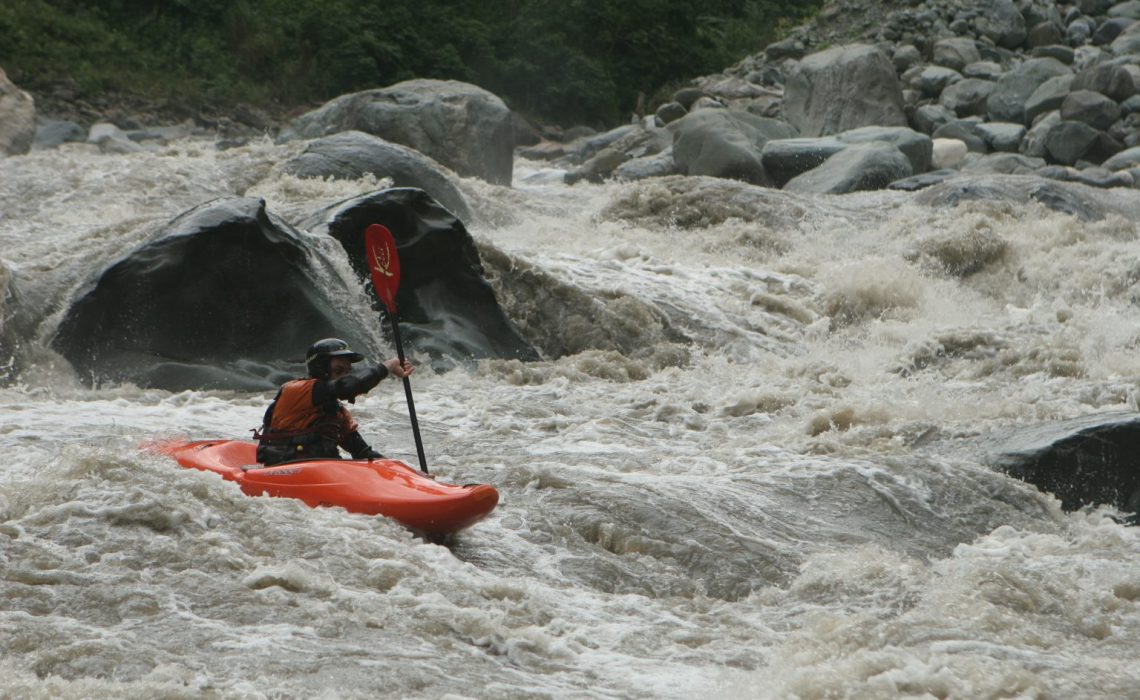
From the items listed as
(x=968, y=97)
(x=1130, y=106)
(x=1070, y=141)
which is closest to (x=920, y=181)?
(x=1070, y=141)

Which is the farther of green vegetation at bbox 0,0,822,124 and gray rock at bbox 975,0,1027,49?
green vegetation at bbox 0,0,822,124

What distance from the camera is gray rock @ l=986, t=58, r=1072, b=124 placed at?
59.2ft

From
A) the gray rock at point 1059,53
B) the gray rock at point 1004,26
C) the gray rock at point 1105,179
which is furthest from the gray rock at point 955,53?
the gray rock at point 1105,179

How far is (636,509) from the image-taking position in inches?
216

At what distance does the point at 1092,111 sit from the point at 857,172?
4.44m

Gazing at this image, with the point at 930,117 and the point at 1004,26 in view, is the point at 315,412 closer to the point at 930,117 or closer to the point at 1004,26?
the point at 930,117

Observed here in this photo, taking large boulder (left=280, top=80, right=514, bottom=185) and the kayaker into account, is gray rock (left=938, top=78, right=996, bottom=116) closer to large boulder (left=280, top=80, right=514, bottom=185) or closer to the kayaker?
large boulder (left=280, top=80, right=514, bottom=185)

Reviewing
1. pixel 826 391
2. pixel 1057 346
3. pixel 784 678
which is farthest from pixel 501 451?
pixel 1057 346

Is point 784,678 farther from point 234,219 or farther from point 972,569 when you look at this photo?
point 234,219

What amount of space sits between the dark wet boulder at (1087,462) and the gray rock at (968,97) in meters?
13.2

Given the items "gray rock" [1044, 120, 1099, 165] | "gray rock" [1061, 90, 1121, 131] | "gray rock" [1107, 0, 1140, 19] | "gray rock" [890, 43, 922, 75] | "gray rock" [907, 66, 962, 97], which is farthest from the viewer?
"gray rock" [1107, 0, 1140, 19]

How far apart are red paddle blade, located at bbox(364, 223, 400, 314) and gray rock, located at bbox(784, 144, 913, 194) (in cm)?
865

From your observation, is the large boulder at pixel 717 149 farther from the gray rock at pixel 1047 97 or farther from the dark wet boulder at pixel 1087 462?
the dark wet boulder at pixel 1087 462

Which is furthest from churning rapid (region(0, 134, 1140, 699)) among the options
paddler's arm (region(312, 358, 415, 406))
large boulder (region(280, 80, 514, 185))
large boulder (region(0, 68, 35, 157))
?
large boulder (region(0, 68, 35, 157))
